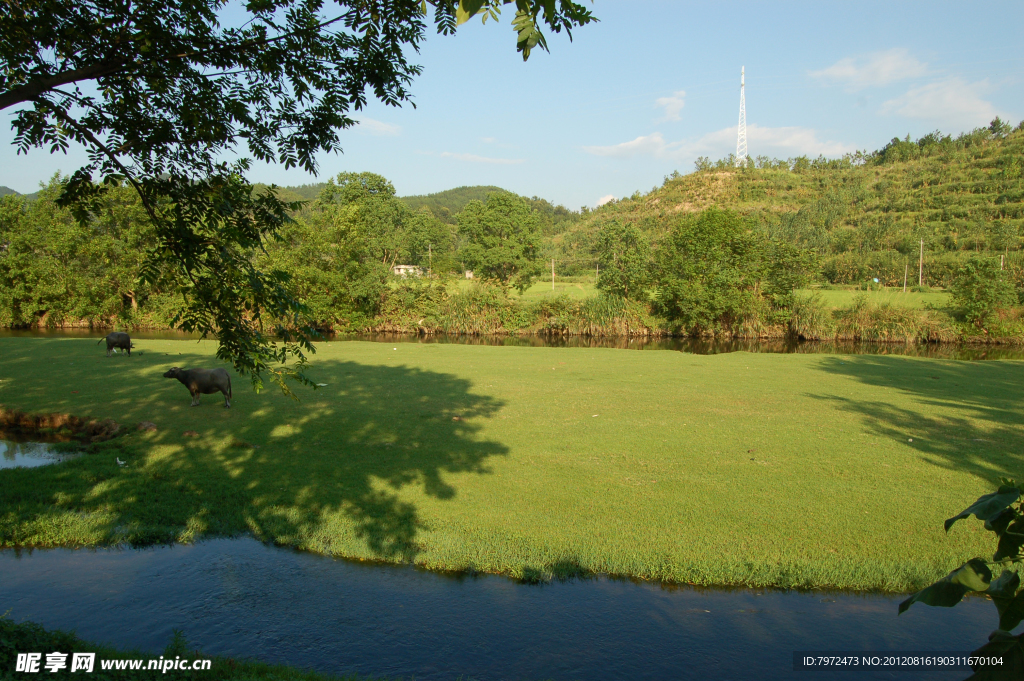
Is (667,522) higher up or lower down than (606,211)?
lower down

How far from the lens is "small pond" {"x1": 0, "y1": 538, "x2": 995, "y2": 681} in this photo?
4.98 meters

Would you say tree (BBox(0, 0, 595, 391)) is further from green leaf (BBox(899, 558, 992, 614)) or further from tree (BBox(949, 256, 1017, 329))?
tree (BBox(949, 256, 1017, 329))

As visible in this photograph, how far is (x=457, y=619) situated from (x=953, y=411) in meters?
12.1

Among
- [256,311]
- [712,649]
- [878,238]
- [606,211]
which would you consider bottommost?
[712,649]

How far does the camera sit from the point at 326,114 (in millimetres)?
5449

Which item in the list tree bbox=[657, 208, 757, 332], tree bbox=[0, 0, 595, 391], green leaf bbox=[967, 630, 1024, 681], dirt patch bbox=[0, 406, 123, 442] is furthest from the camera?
tree bbox=[657, 208, 757, 332]

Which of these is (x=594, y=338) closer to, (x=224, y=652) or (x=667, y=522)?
(x=667, y=522)

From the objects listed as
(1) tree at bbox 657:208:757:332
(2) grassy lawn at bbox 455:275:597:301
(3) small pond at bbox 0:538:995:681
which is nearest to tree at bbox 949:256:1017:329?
(1) tree at bbox 657:208:757:332

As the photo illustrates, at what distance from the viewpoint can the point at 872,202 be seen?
7969 centimetres

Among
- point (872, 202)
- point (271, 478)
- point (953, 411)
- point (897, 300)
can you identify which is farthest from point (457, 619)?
point (872, 202)

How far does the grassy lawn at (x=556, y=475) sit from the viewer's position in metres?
6.67

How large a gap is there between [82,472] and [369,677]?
6.60 m

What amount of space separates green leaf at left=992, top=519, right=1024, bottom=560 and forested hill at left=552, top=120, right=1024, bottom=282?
155 ft

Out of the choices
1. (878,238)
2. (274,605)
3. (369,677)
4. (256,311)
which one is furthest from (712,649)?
(878,238)
